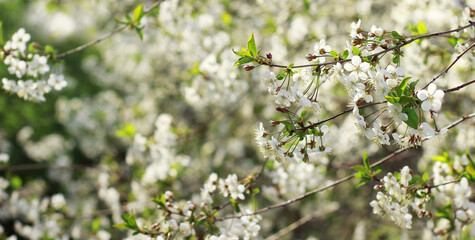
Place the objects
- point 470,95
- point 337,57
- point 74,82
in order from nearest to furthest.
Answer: point 337,57 < point 470,95 < point 74,82

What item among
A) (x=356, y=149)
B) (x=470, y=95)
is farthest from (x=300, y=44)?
(x=470, y=95)

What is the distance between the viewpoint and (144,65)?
7254 mm

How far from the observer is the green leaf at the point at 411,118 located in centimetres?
145

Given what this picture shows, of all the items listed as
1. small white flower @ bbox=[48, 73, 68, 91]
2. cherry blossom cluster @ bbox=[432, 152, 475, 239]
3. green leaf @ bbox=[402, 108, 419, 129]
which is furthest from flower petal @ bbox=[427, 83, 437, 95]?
small white flower @ bbox=[48, 73, 68, 91]

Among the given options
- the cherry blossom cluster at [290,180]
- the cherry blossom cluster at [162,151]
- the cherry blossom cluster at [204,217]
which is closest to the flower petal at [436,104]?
the cherry blossom cluster at [204,217]

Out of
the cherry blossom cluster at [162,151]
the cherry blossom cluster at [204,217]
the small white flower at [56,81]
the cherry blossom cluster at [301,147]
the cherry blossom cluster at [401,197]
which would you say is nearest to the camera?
the cherry blossom cluster at [301,147]

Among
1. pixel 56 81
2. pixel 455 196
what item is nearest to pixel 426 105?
pixel 455 196

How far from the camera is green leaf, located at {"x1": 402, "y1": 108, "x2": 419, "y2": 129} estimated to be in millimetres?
1447

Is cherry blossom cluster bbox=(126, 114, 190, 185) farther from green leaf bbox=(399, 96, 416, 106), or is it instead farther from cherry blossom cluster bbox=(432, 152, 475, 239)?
green leaf bbox=(399, 96, 416, 106)

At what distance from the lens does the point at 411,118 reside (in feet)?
4.81

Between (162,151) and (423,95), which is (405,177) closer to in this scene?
(423,95)

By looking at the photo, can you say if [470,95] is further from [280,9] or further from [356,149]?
[280,9]

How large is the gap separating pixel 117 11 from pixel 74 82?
3.93 metres

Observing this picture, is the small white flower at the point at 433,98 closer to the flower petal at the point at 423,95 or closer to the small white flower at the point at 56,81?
the flower petal at the point at 423,95
